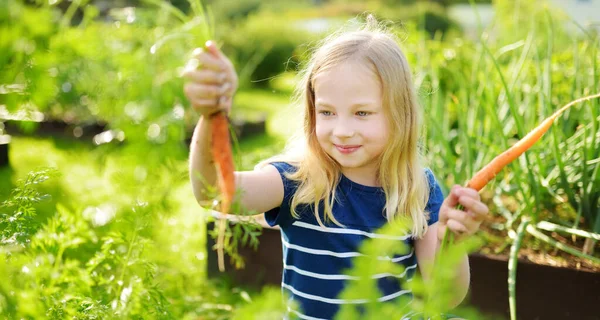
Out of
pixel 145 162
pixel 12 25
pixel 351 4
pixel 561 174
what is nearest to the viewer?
pixel 12 25

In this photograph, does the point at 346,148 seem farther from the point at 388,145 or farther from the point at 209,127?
the point at 209,127

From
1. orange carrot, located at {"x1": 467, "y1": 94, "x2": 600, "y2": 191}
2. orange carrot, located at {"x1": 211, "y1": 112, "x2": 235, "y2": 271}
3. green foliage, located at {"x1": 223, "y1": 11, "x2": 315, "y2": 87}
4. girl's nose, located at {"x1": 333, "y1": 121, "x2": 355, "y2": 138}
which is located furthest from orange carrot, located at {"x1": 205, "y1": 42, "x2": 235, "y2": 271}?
green foliage, located at {"x1": 223, "y1": 11, "x2": 315, "y2": 87}

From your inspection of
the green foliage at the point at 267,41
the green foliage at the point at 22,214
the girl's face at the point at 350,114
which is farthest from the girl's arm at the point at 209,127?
the green foliage at the point at 267,41

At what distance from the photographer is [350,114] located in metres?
1.54

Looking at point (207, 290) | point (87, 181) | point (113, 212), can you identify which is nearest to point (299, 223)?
point (113, 212)

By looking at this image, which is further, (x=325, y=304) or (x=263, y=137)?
(x=263, y=137)

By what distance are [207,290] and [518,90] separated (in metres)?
1.51

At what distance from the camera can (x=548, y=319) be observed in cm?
218

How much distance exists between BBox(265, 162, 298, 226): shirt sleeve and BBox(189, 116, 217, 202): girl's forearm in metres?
0.28

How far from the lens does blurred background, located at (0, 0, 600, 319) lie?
1.10 m

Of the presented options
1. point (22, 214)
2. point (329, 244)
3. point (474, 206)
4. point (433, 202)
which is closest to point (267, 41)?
point (433, 202)

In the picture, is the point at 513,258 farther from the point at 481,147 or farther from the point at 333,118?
the point at 333,118

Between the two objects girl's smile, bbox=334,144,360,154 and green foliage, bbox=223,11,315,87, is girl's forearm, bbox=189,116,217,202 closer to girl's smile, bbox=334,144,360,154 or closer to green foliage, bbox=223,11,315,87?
girl's smile, bbox=334,144,360,154

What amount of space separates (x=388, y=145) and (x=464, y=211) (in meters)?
0.34
